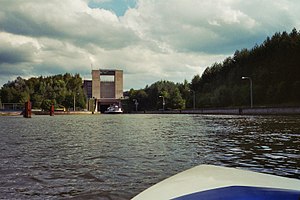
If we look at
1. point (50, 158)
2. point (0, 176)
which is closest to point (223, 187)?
point (0, 176)

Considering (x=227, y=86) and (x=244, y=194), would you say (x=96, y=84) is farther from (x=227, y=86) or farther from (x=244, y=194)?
(x=244, y=194)

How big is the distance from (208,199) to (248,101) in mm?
81577

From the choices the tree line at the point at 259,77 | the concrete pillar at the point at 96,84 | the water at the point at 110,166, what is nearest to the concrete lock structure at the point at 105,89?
the concrete pillar at the point at 96,84

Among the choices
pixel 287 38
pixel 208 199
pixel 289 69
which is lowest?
pixel 208 199

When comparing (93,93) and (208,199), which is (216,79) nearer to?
(93,93)

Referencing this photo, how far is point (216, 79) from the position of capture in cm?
11181

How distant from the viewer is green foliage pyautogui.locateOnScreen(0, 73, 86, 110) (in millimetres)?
134000

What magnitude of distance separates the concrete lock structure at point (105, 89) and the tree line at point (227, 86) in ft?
20.1

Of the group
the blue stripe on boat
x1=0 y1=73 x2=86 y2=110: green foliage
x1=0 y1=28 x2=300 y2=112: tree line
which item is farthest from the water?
x1=0 y1=73 x2=86 y2=110: green foliage

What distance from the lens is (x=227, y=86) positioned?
96500 millimetres

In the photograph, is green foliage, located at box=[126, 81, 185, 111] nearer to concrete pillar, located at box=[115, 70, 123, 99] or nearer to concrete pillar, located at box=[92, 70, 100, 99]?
concrete pillar, located at box=[115, 70, 123, 99]

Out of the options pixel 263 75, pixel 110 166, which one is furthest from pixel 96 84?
pixel 110 166

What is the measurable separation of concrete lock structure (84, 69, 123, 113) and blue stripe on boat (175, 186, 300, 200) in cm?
15944

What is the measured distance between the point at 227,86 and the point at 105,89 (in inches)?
3438
